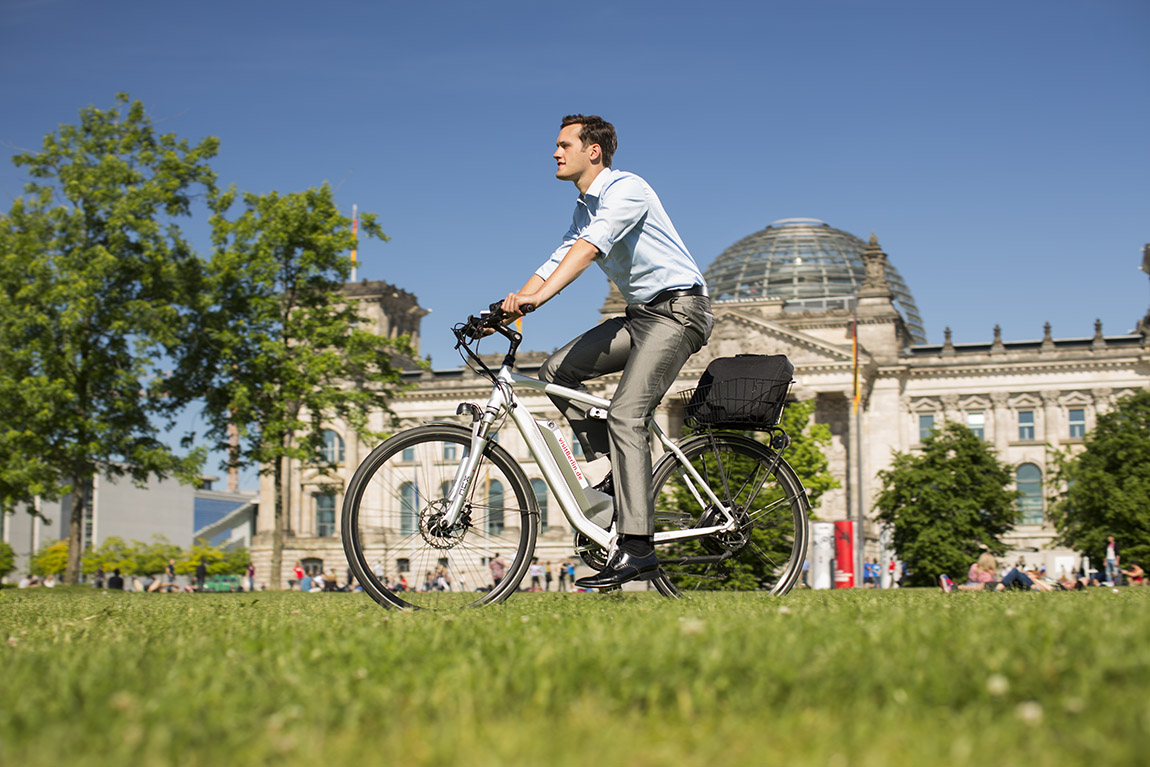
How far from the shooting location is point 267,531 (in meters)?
75.1

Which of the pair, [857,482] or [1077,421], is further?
[1077,421]

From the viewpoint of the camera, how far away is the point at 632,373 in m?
6.12

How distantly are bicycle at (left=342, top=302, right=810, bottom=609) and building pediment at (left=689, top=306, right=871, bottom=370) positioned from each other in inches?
2469

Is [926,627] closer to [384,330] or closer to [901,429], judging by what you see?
[901,429]

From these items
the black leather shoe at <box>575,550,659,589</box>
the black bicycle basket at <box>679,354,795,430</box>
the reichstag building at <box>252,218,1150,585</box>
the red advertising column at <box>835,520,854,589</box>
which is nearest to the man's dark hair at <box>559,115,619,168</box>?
the black bicycle basket at <box>679,354,795,430</box>

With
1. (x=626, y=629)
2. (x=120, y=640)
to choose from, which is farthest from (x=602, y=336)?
(x=120, y=640)

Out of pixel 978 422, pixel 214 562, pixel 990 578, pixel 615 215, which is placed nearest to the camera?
pixel 615 215

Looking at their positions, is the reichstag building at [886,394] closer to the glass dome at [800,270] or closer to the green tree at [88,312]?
the glass dome at [800,270]

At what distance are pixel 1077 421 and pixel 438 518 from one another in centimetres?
6964

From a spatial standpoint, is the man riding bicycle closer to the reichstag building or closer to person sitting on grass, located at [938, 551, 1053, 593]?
person sitting on grass, located at [938, 551, 1053, 593]

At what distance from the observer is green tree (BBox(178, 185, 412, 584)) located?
104 ft

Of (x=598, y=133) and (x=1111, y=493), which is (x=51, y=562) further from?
(x=598, y=133)

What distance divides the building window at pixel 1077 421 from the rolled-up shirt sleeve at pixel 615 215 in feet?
225

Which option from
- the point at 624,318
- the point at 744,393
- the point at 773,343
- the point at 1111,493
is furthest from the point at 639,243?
the point at 773,343
